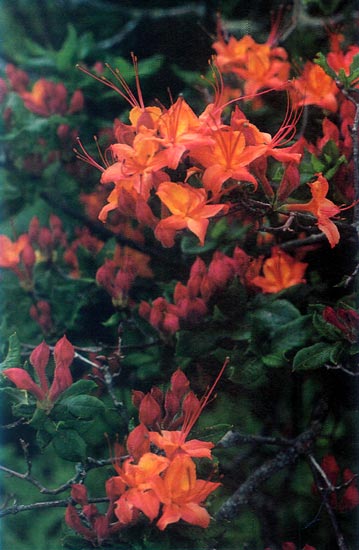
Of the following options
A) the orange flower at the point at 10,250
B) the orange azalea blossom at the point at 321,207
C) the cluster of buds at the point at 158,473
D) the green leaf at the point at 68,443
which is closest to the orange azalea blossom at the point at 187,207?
the orange azalea blossom at the point at 321,207

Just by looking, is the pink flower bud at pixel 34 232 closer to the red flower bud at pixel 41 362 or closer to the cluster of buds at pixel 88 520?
the red flower bud at pixel 41 362

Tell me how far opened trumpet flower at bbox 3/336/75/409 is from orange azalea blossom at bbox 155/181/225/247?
26 cm

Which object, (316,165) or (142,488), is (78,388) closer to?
(142,488)

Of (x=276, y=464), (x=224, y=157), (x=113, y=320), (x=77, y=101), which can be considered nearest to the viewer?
(x=224, y=157)

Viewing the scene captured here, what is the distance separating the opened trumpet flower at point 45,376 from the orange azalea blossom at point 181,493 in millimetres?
206

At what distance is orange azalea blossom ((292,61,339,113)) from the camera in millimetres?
1228

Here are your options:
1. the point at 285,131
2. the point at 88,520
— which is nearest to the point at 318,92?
the point at 285,131

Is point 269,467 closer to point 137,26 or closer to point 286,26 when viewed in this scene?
point 286,26

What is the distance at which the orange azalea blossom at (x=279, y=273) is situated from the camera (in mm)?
1237

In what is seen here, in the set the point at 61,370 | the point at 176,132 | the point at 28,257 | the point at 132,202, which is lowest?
the point at 28,257

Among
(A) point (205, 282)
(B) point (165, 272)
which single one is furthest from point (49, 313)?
(A) point (205, 282)

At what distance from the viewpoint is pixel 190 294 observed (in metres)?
1.20

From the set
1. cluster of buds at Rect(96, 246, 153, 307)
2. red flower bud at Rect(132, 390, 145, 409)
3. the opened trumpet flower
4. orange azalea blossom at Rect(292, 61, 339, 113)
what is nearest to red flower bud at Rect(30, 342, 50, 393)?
the opened trumpet flower

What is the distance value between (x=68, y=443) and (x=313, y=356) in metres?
0.39
